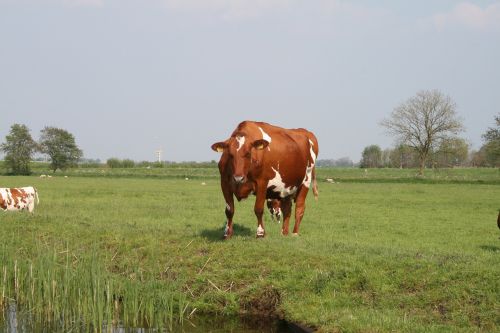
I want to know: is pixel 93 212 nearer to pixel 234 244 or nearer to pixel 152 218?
pixel 152 218

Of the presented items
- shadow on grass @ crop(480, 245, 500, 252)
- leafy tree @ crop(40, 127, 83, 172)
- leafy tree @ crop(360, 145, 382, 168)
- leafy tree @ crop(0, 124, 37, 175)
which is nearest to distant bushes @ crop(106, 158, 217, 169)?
leafy tree @ crop(40, 127, 83, 172)

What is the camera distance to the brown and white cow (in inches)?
488

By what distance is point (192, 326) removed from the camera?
977 cm

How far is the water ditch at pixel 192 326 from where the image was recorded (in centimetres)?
936

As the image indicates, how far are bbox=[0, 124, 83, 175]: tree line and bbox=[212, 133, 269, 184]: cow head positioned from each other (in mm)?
89023

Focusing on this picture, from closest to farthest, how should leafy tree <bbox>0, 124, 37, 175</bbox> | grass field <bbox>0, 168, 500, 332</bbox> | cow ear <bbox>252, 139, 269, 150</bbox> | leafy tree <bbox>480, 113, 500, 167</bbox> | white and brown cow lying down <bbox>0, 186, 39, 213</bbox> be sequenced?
grass field <bbox>0, 168, 500, 332</bbox>
cow ear <bbox>252, 139, 269, 150</bbox>
white and brown cow lying down <bbox>0, 186, 39, 213</bbox>
leafy tree <bbox>480, 113, 500, 167</bbox>
leafy tree <bbox>0, 124, 37, 175</bbox>

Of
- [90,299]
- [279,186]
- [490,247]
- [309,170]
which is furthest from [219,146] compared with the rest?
[490,247]

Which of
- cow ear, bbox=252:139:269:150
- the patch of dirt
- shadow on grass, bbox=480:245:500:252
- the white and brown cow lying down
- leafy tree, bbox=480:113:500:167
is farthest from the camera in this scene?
leafy tree, bbox=480:113:500:167

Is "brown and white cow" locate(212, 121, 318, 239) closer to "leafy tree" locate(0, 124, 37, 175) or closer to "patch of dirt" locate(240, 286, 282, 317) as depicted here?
"patch of dirt" locate(240, 286, 282, 317)

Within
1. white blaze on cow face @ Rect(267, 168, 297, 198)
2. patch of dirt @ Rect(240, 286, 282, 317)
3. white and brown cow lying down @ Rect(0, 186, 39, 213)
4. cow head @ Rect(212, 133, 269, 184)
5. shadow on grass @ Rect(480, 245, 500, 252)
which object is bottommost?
patch of dirt @ Rect(240, 286, 282, 317)

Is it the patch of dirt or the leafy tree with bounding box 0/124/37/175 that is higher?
the leafy tree with bounding box 0/124/37/175

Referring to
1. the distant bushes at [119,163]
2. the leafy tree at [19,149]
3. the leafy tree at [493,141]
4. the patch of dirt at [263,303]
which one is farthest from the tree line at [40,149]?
the patch of dirt at [263,303]

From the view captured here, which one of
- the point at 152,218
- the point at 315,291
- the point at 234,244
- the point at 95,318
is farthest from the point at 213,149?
the point at 152,218

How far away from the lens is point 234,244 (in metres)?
12.6
